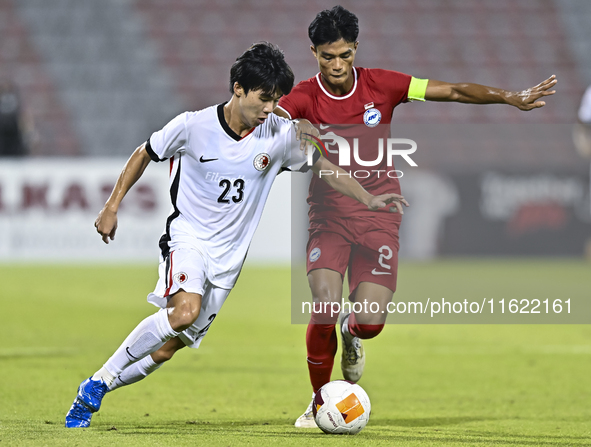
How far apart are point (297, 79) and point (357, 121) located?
44.3 feet

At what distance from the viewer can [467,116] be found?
18656mm

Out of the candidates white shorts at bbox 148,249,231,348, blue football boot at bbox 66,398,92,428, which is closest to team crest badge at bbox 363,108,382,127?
white shorts at bbox 148,249,231,348

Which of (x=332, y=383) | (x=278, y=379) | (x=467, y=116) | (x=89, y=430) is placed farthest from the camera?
(x=467, y=116)

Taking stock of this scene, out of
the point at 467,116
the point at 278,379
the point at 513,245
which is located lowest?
the point at 278,379

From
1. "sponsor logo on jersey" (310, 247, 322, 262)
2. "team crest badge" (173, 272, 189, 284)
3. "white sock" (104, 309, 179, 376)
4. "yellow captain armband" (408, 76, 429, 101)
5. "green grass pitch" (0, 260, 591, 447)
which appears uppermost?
"yellow captain armband" (408, 76, 429, 101)

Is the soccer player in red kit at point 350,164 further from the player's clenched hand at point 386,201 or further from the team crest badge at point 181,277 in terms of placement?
the team crest badge at point 181,277

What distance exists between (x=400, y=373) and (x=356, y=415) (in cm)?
262

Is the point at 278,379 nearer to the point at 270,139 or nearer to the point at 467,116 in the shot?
the point at 270,139

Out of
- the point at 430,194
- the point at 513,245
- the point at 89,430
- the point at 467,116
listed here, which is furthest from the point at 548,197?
the point at 89,430

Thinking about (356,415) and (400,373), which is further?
(400,373)

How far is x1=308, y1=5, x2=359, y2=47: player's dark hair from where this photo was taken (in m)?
4.81

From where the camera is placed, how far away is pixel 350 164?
16.7ft

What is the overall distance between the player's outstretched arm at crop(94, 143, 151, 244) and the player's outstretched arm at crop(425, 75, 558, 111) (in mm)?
1601

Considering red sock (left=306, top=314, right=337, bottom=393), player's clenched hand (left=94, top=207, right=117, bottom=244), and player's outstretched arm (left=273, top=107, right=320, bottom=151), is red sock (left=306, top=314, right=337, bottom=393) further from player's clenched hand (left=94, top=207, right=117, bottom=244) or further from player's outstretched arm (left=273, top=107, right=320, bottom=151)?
player's clenched hand (left=94, top=207, right=117, bottom=244)
